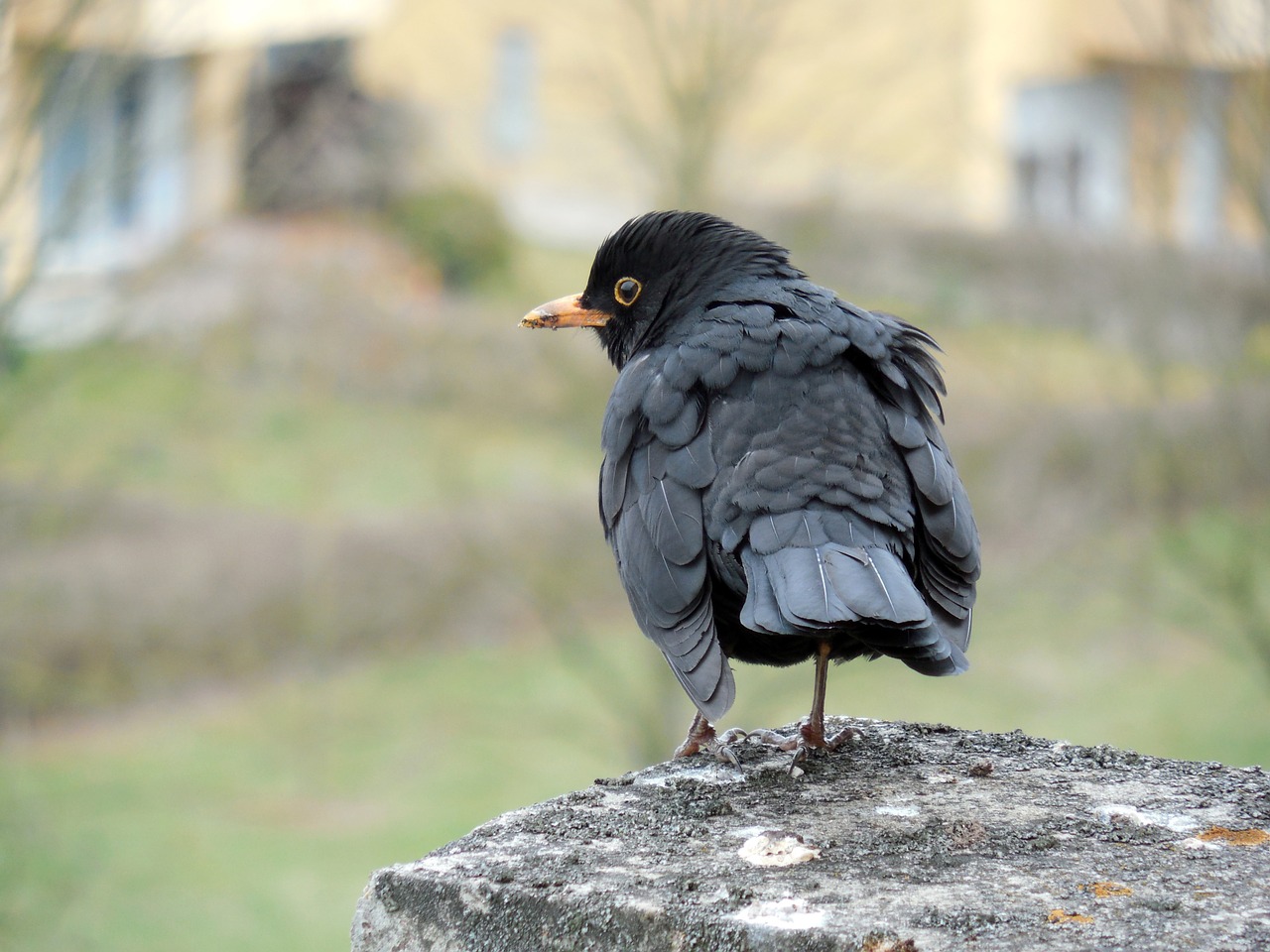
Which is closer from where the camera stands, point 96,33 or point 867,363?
point 867,363

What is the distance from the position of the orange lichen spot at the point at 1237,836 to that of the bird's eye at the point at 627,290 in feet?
6.50

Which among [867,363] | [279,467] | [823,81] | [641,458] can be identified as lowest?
[641,458]

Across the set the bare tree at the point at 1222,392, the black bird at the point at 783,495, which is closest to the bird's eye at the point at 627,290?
the black bird at the point at 783,495

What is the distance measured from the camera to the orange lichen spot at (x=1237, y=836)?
2490mm

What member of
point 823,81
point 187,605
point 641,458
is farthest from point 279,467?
point 641,458

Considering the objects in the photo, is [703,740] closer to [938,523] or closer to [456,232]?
[938,523]

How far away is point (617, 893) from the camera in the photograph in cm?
224

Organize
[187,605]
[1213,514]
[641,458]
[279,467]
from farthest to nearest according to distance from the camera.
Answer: [279,467] < [187,605] < [1213,514] < [641,458]

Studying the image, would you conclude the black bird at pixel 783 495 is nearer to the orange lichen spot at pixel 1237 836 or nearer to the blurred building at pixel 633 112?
the orange lichen spot at pixel 1237 836

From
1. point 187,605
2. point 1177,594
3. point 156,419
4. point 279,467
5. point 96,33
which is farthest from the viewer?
point 279,467

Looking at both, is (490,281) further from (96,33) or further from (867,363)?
(867,363)

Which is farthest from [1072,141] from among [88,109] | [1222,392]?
[88,109]

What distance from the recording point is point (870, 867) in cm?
239

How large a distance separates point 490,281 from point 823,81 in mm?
4927
